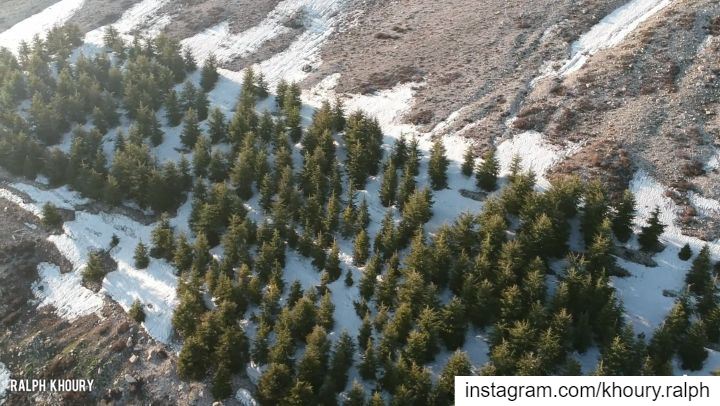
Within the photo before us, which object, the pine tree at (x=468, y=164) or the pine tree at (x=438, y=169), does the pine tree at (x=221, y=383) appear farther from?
the pine tree at (x=468, y=164)

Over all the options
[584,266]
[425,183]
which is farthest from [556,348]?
[425,183]

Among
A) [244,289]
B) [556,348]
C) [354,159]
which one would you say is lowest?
[556,348]

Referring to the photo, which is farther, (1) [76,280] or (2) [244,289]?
(1) [76,280]

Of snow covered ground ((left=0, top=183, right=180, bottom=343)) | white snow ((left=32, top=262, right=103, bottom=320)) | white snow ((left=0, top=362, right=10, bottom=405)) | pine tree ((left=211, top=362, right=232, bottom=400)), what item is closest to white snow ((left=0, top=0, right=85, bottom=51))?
snow covered ground ((left=0, top=183, right=180, bottom=343))

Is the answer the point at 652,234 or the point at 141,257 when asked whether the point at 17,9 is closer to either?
the point at 141,257

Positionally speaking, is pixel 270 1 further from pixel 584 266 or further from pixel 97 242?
pixel 584 266

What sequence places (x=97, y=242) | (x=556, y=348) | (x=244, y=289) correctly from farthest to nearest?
(x=97, y=242)
(x=244, y=289)
(x=556, y=348)

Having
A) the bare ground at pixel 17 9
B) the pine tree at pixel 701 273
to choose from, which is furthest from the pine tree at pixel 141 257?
the bare ground at pixel 17 9

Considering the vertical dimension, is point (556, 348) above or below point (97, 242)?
below
